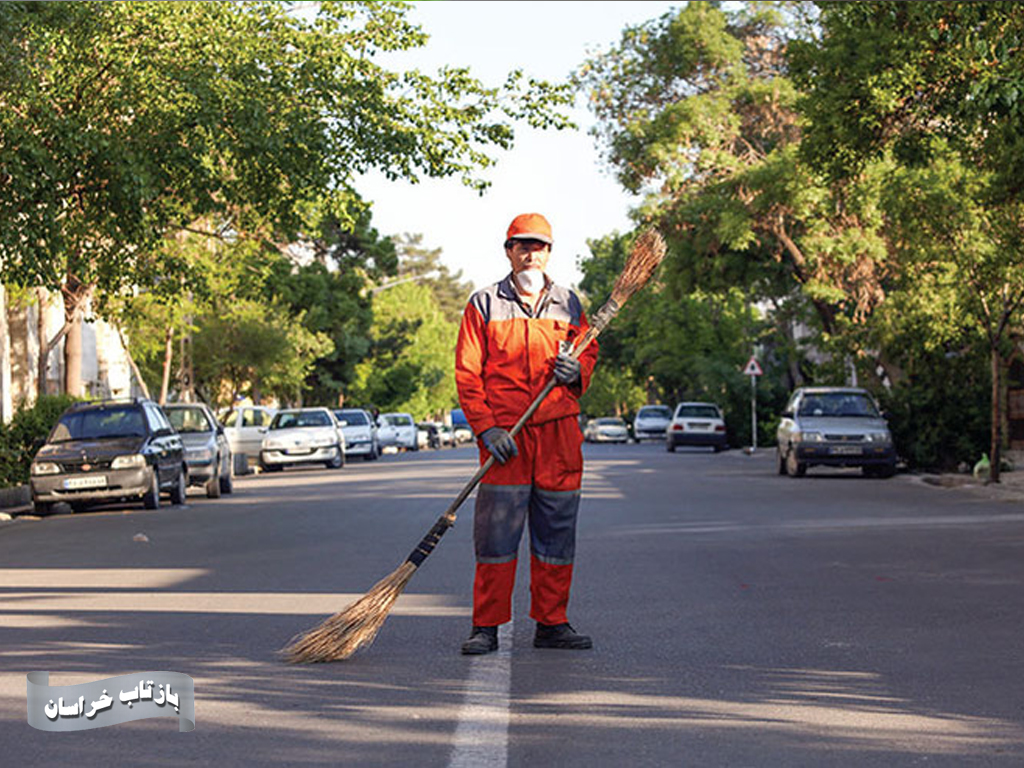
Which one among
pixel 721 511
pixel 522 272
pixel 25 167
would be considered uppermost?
pixel 25 167

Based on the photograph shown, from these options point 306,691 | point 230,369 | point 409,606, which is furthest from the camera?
point 230,369

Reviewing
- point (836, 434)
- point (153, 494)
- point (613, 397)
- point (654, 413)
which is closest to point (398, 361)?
point (654, 413)

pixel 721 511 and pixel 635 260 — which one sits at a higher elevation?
pixel 635 260

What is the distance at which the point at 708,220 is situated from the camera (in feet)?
131

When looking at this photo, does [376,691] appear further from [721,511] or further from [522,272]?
[721,511]

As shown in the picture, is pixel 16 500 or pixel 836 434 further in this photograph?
pixel 836 434

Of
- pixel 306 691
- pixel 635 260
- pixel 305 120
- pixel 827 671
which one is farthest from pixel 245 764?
pixel 305 120

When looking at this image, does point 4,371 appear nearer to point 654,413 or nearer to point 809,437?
point 809,437

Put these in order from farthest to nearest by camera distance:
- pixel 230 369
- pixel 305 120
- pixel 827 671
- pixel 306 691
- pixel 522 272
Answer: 1. pixel 230 369
2. pixel 305 120
3. pixel 522 272
4. pixel 827 671
5. pixel 306 691

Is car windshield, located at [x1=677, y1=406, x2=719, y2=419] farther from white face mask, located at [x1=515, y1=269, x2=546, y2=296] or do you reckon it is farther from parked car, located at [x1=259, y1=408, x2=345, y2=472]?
white face mask, located at [x1=515, y1=269, x2=546, y2=296]

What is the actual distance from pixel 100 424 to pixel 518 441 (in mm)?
16203

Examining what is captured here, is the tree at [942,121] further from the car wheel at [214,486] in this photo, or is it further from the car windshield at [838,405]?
the car wheel at [214,486]

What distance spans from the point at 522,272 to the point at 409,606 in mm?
2796

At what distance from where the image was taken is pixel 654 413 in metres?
71.4
